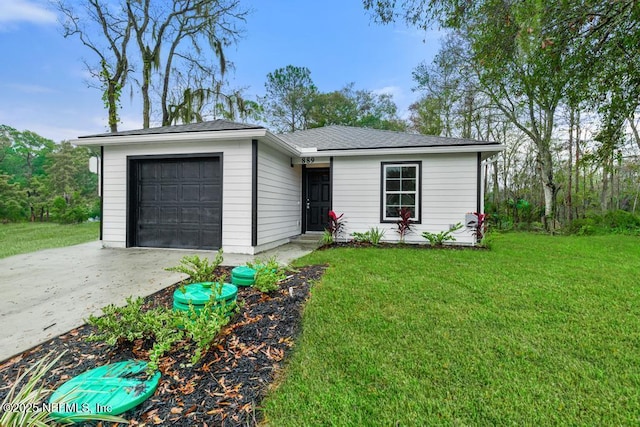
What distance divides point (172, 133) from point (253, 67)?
1155cm

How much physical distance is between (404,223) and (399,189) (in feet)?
2.80

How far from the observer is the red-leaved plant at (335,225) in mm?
7469

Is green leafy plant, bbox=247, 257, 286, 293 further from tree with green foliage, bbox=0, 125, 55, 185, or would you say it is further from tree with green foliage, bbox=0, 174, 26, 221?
tree with green foliage, bbox=0, 125, 55, 185

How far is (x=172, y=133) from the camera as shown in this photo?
6.03m

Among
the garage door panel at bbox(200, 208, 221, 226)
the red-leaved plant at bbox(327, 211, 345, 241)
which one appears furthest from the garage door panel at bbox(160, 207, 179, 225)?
the red-leaved plant at bbox(327, 211, 345, 241)

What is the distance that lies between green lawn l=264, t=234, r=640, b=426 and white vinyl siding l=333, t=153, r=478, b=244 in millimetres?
3058

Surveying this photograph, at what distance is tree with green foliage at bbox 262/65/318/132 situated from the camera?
841 inches

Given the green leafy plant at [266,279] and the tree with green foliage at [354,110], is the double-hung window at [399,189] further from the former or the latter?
the tree with green foliage at [354,110]

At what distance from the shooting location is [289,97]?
842 inches

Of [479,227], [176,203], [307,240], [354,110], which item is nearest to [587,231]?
[479,227]

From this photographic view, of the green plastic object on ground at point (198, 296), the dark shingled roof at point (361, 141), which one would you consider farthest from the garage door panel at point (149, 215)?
the green plastic object on ground at point (198, 296)

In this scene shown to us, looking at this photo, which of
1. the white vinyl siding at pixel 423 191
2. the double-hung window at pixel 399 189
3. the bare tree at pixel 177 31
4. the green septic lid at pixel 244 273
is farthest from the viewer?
the bare tree at pixel 177 31

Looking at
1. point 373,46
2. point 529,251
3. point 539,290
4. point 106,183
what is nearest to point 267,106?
point 373,46

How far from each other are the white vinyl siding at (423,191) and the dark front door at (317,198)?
906 mm
